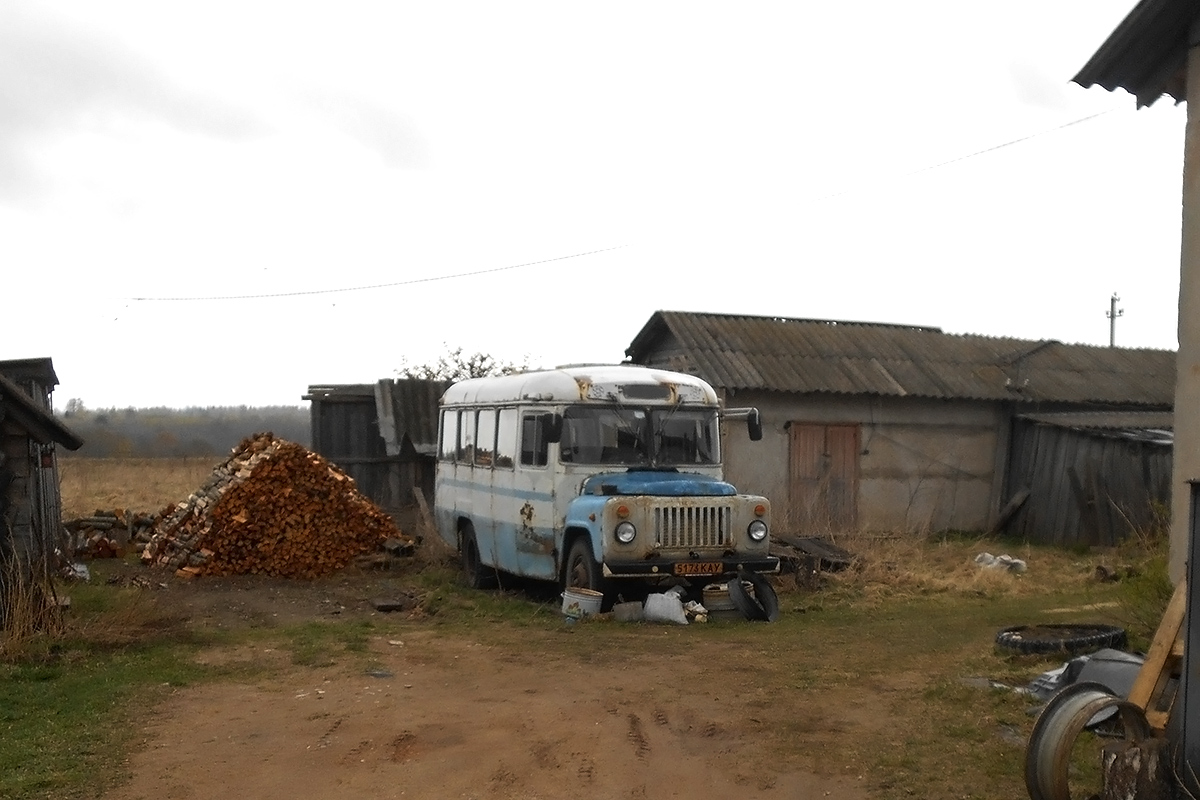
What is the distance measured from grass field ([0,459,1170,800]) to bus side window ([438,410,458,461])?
1.64m

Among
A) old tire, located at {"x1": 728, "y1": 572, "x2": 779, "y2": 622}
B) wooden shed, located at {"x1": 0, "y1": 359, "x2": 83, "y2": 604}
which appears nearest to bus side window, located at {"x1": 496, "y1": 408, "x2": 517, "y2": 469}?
old tire, located at {"x1": 728, "y1": 572, "x2": 779, "y2": 622}

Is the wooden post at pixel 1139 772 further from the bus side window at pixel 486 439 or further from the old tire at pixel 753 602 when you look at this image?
the bus side window at pixel 486 439

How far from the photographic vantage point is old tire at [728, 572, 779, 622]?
1239 centimetres

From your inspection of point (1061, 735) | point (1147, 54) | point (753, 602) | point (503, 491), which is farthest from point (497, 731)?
point (1147, 54)

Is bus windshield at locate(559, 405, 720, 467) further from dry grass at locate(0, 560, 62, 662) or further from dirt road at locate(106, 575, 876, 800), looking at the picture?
dry grass at locate(0, 560, 62, 662)

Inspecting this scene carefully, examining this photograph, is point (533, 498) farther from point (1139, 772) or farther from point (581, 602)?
point (1139, 772)

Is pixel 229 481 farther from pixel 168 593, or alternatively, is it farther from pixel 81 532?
pixel 81 532

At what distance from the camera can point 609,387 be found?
43.9 ft

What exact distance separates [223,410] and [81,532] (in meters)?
82.6

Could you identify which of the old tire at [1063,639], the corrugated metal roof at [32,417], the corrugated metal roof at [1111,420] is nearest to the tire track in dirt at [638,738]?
the old tire at [1063,639]

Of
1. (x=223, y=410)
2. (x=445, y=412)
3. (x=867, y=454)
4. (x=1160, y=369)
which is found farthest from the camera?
(x=223, y=410)

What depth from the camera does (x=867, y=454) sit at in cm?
2181

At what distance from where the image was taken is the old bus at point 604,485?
39.5ft

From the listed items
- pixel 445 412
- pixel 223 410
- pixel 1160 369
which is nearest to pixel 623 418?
pixel 445 412
